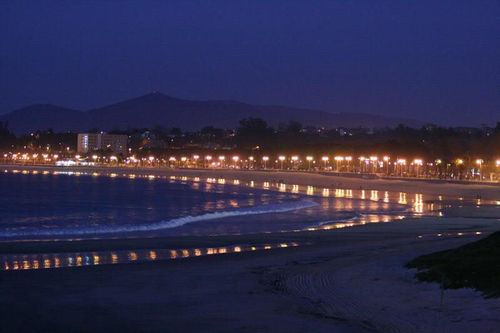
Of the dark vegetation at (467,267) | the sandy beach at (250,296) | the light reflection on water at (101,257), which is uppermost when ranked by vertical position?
the dark vegetation at (467,267)

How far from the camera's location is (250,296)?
11.4 metres

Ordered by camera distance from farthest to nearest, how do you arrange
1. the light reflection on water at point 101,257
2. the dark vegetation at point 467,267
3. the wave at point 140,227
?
the wave at point 140,227
the light reflection on water at point 101,257
the dark vegetation at point 467,267

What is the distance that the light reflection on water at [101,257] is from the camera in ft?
50.2

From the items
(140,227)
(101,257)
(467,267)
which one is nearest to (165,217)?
(140,227)

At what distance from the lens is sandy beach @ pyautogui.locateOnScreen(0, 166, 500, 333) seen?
9.29 meters

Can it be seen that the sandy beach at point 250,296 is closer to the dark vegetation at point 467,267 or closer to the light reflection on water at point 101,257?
the dark vegetation at point 467,267

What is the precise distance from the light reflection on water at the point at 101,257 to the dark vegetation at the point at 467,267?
585 centimetres

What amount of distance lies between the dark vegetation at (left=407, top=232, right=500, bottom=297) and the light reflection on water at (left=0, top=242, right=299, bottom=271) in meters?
5.85

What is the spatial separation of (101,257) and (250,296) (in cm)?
616

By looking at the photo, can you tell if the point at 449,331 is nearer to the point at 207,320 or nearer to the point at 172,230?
the point at 207,320

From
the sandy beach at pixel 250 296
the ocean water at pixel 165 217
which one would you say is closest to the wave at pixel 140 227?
the ocean water at pixel 165 217

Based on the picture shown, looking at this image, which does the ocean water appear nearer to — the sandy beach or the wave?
the wave

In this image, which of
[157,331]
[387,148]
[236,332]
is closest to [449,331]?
[236,332]

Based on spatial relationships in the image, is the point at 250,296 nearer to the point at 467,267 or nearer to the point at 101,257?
the point at 467,267
